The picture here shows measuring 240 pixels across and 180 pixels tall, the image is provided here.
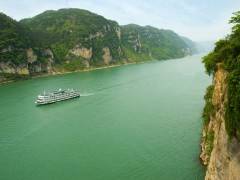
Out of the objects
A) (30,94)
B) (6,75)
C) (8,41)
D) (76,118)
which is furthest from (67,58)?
(76,118)

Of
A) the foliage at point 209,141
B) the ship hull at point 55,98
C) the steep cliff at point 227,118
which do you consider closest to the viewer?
the steep cliff at point 227,118

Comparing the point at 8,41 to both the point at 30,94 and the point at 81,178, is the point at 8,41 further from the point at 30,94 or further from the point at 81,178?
the point at 81,178

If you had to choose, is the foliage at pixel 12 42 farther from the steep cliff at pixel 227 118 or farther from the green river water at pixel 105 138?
the steep cliff at pixel 227 118

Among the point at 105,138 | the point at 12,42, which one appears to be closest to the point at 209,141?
the point at 105,138

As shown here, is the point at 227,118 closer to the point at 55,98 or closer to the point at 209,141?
the point at 209,141

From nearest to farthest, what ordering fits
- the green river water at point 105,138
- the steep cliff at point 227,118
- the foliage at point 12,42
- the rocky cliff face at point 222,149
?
the steep cliff at point 227,118 < the rocky cliff face at point 222,149 < the green river water at point 105,138 < the foliage at point 12,42

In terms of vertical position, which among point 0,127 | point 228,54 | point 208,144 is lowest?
point 0,127

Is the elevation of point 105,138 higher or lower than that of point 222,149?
lower

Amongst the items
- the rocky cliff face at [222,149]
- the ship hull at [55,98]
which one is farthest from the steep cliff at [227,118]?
the ship hull at [55,98]
